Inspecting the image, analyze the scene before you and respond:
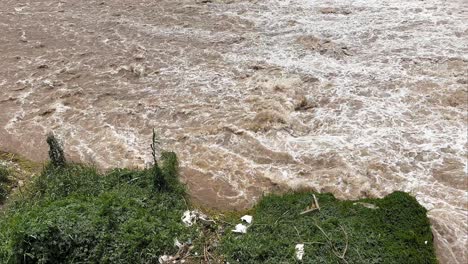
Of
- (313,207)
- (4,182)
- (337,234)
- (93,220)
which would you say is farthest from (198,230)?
(4,182)

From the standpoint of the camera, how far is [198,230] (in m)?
5.94

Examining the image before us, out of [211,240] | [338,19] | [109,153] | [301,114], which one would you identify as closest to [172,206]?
[211,240]

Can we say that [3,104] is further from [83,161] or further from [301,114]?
[301,114]

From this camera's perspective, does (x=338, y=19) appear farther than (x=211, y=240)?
Yes

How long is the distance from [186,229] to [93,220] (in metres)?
1.11

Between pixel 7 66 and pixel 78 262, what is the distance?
735 cm

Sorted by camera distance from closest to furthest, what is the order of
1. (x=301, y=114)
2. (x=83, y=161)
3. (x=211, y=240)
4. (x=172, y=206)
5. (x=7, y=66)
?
(x=211, y=240) → (x=172, y=206) → (x=83, y=161) → (x=301, y=114) → (x=7, y=66)

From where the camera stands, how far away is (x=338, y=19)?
11078mm

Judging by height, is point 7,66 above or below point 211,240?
below

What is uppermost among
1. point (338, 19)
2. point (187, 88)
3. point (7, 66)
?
point (338, 19)

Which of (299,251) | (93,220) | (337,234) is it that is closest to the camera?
(299,251)

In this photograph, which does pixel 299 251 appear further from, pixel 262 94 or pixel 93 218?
pixel 262 94

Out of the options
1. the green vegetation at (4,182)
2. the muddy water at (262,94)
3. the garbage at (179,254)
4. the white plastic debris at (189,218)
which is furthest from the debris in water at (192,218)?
the green vegetation at (4,182)

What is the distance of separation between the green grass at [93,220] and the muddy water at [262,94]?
0.93 meters
